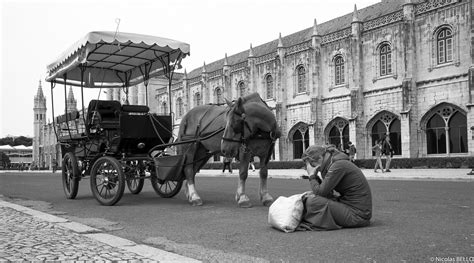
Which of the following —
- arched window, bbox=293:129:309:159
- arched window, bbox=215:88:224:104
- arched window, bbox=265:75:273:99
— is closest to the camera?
arched window, bbox=293:129:309:159

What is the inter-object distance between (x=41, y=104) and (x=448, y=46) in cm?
9999

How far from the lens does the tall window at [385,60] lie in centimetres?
2975

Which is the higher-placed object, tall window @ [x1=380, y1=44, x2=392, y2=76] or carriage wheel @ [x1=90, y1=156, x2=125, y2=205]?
tall window @ [x1=380, y1=44, x2=392, y2=76]

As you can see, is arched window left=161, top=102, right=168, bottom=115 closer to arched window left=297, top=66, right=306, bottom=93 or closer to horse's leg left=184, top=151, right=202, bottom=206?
arched window left=297, top=66, right=306, bottom=93

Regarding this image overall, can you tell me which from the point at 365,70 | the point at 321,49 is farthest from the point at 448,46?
the point at 321,49

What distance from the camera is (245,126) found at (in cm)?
738

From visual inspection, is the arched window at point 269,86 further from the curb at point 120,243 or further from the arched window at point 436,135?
the curb at point 120,243

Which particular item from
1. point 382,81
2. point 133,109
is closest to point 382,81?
point 382,81

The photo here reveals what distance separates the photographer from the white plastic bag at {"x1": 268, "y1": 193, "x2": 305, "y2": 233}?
5.20 meters

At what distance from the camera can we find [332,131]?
111 feet

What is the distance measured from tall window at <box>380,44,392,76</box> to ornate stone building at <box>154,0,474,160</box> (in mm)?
68

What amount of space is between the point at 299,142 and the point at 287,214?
31881 mm

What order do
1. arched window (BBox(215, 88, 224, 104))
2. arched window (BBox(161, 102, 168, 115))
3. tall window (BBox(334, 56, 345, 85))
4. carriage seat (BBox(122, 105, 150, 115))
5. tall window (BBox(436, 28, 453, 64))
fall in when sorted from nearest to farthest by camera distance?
carriage seat (BBox(122, 105, 150, 115))
tall window (BBox(436, 28, 453, 64))
tall window (BBox(334, 56, 345, 85))
arched window (BBox(215, 88, 224, 104))
arched window (BBox(161, 102, 168, 115))

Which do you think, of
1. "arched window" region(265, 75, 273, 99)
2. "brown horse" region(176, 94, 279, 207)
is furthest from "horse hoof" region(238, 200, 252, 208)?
"arched window" region(265, 75, 273, 99)
